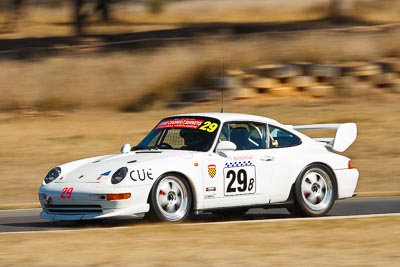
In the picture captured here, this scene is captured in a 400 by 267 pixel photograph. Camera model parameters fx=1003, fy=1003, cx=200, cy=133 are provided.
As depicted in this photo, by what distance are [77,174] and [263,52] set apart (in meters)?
15.3

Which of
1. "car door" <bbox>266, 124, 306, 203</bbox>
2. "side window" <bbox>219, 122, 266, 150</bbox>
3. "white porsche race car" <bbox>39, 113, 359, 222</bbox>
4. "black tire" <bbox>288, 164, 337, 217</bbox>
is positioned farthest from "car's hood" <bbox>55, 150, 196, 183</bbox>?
"black tire" <bbox>288, 164, 337, 217</bbox>

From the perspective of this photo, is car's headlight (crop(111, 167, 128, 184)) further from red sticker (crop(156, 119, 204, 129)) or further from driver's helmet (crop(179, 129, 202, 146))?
red sticker (crop(156, 119, 204, 129))

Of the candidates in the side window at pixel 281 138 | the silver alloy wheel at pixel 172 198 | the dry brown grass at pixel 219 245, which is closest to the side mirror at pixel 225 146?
the silver alloy wheel at pixel 172 198

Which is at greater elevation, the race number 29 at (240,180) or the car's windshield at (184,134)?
the car's windshield at (184,134)

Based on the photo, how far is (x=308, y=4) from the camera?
37.2m

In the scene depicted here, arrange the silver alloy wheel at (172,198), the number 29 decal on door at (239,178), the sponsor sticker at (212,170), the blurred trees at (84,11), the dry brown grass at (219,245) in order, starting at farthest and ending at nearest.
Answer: the blurred trees at (84,11), the number 29 decal on door at (239,178), the sponsor sticker at (212,170), the silver alloy wheel at (172,198), the dry brown grass at (219,245)

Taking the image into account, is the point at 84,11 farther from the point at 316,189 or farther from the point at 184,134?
the point at 316,189

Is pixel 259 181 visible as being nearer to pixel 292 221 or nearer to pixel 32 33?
pixel 292 221

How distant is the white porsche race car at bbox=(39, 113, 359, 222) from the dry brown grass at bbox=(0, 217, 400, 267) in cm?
46

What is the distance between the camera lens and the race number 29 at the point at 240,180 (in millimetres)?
11414

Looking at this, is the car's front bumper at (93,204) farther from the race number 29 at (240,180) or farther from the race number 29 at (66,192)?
the race number 29 at (240,180)

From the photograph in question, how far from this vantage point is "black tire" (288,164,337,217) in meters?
11.9

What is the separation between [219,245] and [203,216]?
3.32 metres

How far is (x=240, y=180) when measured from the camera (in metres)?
11.5
